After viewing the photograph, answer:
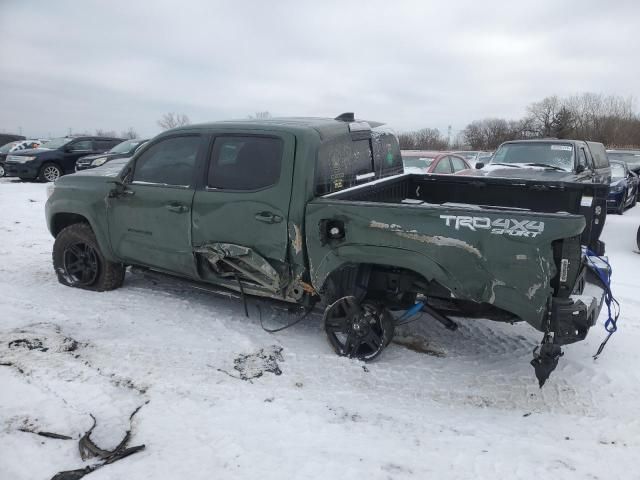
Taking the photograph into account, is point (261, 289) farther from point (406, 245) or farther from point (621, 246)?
point (621, 246)

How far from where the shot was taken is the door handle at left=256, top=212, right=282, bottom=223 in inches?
147

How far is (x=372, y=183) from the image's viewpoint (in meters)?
4.32

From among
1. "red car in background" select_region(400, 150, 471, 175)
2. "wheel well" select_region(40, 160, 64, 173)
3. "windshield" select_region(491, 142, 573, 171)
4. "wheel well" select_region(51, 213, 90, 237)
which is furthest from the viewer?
"wheel well" select_region(40, 160, 64, 173)

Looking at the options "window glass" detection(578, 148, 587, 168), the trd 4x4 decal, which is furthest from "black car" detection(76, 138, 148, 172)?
the trd 4x4 decal

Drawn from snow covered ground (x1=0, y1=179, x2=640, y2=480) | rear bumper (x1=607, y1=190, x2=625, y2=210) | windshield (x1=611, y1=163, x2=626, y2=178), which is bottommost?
snow covered ground (x1=0, y1=179, x2=640, y2=480)

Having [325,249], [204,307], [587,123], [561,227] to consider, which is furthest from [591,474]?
[587,123]

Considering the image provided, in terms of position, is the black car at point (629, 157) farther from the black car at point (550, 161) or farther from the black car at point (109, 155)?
the black car at point (109, 155)

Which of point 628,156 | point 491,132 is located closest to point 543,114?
point 491,132

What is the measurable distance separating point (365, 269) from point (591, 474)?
6.08 ft

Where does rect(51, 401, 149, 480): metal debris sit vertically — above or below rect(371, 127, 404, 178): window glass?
below

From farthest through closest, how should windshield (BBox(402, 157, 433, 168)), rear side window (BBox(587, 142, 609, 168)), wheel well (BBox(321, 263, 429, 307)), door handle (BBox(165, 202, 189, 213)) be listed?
windshield (BBox(402, 157, 433, 168)) → rear side window (BBox(587, 142, 609, 168)) → door handle (BBox(165, 202, 189, 213)) → wheel well (BBox(321, 263, 429, 307))

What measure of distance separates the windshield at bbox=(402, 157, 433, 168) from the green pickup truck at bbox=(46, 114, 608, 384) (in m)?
4.90

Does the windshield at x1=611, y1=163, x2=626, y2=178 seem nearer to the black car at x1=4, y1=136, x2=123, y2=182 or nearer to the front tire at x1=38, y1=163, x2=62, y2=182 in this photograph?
the black car at x1=4, y1=136, x2=123, y2=182

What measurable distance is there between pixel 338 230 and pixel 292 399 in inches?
47.8
